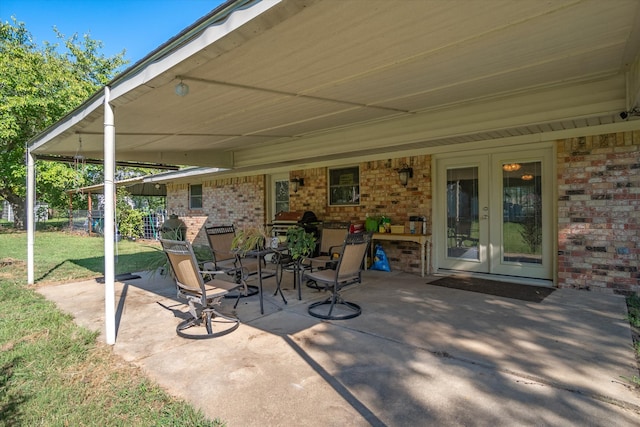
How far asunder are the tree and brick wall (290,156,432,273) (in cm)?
1241

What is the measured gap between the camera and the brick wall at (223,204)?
31.5 ft

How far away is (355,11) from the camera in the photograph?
2270mm

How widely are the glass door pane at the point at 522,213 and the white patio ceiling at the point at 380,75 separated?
2.24 feet

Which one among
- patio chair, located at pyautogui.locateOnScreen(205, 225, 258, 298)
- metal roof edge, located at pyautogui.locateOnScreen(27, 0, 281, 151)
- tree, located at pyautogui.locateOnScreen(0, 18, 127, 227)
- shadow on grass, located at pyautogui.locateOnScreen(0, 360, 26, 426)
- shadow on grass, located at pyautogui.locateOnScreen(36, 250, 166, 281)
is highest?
tree, located at pyautogui.locateOnScreen(0, 18, 127, 227)

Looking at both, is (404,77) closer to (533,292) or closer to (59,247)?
(533,292)

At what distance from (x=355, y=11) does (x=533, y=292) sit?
4.43 metres

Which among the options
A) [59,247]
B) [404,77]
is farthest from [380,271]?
[59,247]

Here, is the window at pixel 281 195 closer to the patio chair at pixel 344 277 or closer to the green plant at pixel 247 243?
the green plant at pixel 247 243

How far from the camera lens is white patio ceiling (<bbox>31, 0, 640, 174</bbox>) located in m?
2.34

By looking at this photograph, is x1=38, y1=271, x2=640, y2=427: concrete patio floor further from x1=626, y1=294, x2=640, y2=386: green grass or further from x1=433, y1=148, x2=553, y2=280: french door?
x1=433, y1=148, x2=553, y2=280: french door

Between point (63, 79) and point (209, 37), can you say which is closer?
point (209, 37)

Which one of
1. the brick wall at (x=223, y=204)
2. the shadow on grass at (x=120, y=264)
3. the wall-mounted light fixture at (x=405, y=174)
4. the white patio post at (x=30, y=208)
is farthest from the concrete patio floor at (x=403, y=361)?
the brick wall at (x=223, y=204)

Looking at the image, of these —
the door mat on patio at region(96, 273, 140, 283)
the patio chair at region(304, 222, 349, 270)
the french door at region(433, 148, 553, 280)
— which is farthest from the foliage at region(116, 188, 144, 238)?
the french door at region(433, 148, 553, 280)

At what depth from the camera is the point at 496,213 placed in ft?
18.5
